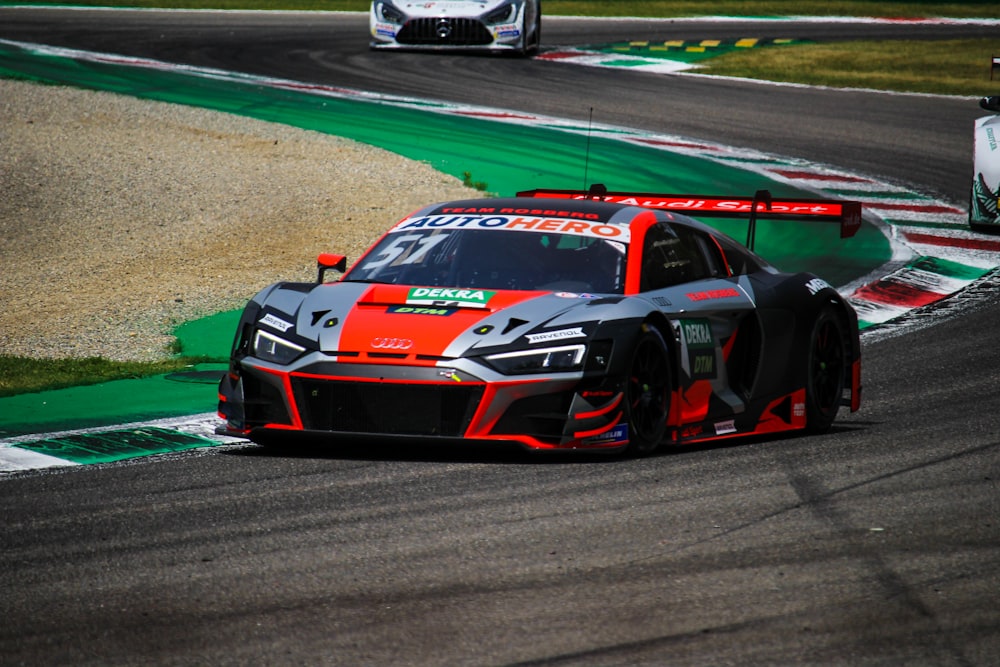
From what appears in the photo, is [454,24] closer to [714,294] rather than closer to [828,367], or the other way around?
[828,367]

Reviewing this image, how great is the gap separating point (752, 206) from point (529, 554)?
165 inches

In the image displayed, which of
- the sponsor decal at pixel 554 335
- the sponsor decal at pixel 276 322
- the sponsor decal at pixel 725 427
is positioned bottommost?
the sponsor decal at pixel 725 427

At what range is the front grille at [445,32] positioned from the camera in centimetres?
2520

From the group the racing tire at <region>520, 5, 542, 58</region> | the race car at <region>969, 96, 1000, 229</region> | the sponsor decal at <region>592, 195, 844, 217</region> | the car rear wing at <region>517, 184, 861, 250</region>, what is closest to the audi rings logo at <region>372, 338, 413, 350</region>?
the car rear wing at <region>517, 184, 861, 250</region>

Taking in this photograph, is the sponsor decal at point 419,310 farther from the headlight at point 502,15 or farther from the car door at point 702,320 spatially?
the headlight at point 502,15

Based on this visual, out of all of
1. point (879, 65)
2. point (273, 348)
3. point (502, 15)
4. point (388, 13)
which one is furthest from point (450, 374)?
point (879, 65)

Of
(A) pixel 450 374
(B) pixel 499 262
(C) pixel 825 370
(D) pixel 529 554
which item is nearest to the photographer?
(D) pixel 529 554

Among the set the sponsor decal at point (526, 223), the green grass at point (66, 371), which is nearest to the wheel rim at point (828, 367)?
the sponsor decal at point (526, 223)

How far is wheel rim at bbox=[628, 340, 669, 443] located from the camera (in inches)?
279

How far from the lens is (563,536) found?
554 centimetres

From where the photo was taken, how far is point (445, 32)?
82.9 ft

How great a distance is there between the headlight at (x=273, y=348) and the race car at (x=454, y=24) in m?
18.5

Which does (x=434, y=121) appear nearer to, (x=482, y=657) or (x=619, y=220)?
(x=619, y=220)

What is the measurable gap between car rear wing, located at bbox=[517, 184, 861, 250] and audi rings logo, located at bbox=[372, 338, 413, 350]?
2.42 meters
